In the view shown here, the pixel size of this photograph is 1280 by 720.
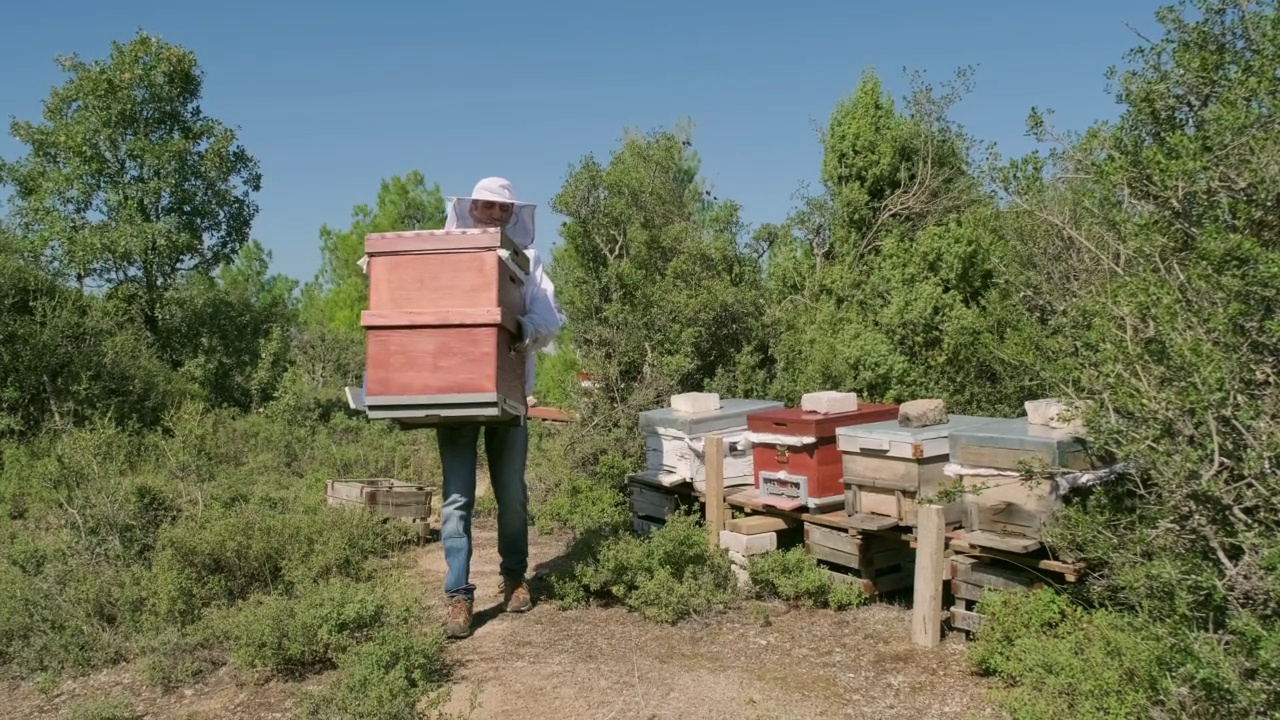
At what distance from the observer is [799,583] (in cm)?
530

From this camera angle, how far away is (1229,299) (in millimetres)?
3361

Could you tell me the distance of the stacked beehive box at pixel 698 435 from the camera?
240 inches

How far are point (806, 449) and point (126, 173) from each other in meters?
13.9

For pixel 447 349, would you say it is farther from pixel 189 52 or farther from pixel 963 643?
pixel 189 52

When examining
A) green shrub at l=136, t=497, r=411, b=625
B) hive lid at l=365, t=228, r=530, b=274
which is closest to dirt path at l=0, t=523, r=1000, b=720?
green shrub at l=136, t=497, r=411, b=625

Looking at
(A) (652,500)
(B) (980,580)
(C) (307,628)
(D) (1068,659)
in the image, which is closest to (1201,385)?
(D) (1068,659)

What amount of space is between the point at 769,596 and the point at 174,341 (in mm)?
13707

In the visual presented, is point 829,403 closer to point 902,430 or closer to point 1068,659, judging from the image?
point 902,430

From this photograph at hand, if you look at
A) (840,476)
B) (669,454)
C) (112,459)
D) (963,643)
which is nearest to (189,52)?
(112,459)

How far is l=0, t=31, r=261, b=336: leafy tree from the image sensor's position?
14.7m

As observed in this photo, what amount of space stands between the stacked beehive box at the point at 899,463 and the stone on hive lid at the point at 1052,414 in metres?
0.41

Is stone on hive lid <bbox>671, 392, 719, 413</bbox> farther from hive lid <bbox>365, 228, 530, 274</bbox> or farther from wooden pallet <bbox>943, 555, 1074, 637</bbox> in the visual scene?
hive lid <bbox>365, 228, 530, 274</bbox>

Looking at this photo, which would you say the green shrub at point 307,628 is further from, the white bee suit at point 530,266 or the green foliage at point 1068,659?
the green foliage at point 1068,659

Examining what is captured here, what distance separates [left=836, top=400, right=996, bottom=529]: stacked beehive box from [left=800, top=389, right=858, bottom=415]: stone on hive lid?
0.28m
